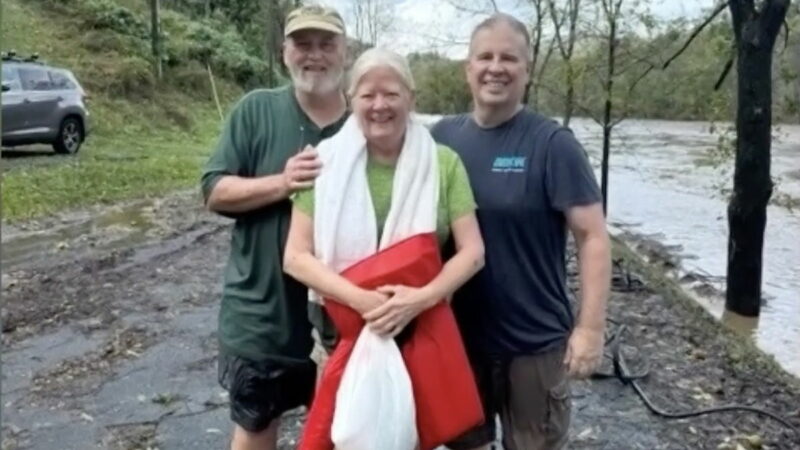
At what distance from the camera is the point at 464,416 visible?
2.37 metres

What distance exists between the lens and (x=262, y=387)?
265cm

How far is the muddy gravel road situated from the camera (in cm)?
445

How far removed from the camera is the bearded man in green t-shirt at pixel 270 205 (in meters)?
2.55

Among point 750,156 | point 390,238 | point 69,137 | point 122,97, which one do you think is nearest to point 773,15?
point 750,156

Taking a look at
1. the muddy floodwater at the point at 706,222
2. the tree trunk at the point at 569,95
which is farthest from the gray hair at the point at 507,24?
the tree trunk at the point at 569,95

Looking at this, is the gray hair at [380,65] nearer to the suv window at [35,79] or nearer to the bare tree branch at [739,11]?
the bare tree branch at [739,11]

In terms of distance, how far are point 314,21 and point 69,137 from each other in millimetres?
16133

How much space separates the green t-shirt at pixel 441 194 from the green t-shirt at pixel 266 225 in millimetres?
240

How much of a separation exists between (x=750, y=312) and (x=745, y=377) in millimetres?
3750

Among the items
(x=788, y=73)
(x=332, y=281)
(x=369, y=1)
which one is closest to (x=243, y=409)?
(x=332, y=281)

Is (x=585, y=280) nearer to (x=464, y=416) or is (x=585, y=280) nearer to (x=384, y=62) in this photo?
(x=464, y=416)

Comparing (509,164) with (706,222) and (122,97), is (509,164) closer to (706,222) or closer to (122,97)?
(706,222)

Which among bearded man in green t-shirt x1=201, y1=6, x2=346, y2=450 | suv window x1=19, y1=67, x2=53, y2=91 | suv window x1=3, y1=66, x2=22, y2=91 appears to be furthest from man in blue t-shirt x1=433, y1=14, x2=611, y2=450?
suv window x1=19, y1=67, x2=53, y2=91

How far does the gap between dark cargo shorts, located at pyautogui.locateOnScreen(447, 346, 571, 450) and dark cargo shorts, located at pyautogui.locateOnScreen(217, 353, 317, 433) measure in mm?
463
